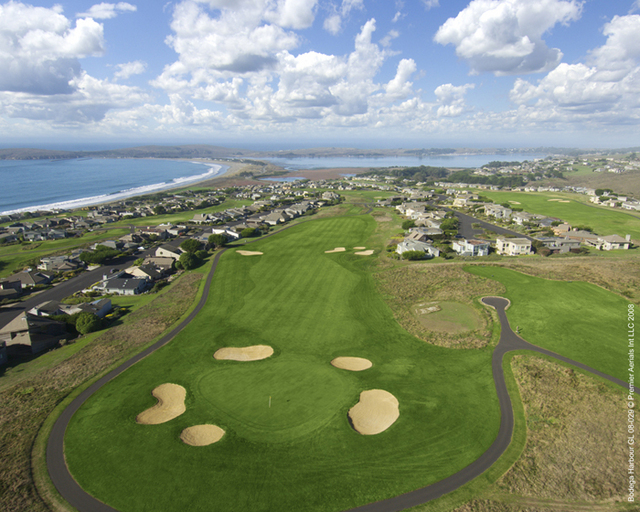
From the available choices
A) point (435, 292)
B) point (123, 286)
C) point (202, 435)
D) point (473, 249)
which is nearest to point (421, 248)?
point (473, 249)

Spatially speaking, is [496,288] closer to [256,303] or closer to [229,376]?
[256,303]

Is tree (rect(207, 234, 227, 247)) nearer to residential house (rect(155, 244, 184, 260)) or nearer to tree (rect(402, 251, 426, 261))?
residential house (rect(155, 244, 184, 260))

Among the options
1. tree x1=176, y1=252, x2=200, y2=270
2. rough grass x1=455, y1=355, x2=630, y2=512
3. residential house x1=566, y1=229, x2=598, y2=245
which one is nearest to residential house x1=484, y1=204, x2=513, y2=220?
residential house x1=566, y1=229, x2=598, y2=245

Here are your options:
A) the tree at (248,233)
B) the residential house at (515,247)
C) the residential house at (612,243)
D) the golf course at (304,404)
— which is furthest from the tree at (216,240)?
the residential house at (612,243)

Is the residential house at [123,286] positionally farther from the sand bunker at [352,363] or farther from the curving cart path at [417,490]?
the sand bunker at [352,363]

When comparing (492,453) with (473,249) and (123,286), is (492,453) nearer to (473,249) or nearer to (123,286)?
(473,249)
